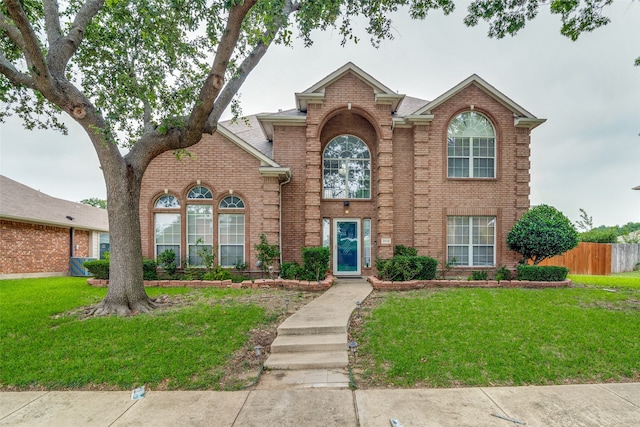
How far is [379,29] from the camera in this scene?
7660 mm

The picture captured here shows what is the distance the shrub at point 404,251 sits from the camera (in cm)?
1045

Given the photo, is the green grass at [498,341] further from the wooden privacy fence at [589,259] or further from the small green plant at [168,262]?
the wooden privacy fence at [589,259]

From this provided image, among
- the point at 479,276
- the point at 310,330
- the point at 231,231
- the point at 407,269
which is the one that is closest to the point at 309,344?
the point at 310,330

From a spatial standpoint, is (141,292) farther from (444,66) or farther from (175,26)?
(444,66)

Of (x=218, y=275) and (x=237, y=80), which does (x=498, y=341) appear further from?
(x=218, y=275)

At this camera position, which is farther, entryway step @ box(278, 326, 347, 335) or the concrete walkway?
entryway step @ box(278, 326, 347, 335)

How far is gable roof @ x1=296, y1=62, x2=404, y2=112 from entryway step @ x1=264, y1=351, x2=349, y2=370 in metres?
8.59

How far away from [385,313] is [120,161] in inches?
271

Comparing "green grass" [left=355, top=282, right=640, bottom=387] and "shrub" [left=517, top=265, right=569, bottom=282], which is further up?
"shrub" [left=517, top=265, right=569, bottom=282]

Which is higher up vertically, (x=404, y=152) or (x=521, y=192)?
(x=404, y=152)

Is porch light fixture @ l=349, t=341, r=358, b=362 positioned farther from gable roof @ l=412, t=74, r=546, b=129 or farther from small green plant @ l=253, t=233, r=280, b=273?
gable roof @ l=412, t=74, r=546, b=129

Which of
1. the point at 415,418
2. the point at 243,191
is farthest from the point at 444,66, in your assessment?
the point at 415,418

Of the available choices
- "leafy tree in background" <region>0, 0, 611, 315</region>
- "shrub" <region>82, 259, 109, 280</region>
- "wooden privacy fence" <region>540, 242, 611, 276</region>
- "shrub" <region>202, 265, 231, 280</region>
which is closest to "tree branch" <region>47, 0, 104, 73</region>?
"leafy tree in background" <region>0, 0, 611, 315</region>

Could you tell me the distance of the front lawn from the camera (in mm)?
3979
